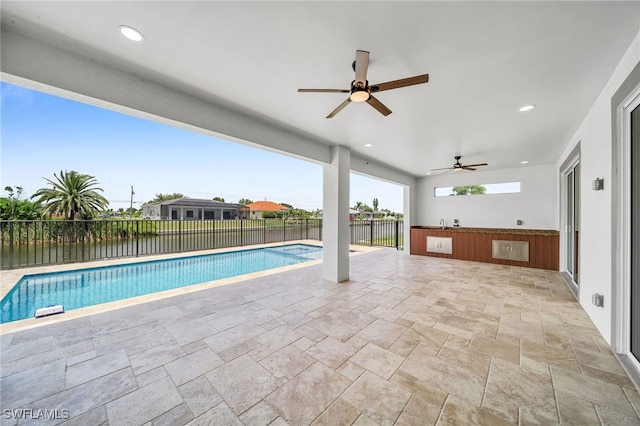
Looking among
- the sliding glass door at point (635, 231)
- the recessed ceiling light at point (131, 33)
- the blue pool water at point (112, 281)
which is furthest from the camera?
the blue pool water at point (112, 281)

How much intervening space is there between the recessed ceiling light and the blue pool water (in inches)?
134

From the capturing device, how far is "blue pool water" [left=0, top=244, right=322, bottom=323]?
3.15m

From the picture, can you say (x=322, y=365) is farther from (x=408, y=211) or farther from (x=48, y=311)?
(x=408, y=211)

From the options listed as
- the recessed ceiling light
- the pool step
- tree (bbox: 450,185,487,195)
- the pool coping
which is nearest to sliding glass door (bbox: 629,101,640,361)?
the recessed ceiling light

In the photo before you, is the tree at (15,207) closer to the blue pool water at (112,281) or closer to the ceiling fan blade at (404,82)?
the blue pool water at (112,281)

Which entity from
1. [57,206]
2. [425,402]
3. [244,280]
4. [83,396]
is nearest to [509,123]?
[425,402]

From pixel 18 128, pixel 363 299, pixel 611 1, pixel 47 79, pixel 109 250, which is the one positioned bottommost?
pixel 363 299

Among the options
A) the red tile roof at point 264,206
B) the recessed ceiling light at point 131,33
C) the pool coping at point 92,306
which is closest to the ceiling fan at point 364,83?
the recessed ceiling light at point 131,33

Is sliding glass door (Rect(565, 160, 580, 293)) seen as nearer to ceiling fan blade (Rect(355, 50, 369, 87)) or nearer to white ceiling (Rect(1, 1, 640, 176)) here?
white ceiling (Rect(1, 1, 640, 176))

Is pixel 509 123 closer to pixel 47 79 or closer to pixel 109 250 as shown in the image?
pixel 47 79

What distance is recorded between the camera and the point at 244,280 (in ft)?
13.9

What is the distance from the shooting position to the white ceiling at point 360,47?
1443 mm

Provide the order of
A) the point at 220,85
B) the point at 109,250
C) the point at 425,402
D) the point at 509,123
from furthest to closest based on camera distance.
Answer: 1. the point at 109,250
2. the point at 509,123
3. the point at 220,85
4. the point at 425,402

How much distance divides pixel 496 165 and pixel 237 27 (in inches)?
268
